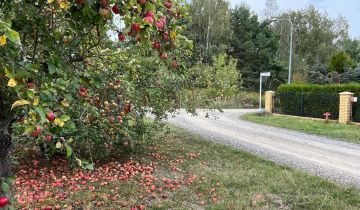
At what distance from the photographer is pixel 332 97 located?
1836 centimetres

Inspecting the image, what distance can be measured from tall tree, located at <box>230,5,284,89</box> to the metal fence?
22.5 metres

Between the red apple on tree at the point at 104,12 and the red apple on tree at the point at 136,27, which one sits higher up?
the red apple on tree at the point at 104,12

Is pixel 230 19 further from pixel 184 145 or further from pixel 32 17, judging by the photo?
pixel 32 17

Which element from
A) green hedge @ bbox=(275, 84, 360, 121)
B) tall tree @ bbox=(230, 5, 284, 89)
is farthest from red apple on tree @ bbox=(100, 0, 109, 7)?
tall tree @ bbox=(230, 5, 284, 89)

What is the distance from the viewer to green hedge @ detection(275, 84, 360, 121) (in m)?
18.1

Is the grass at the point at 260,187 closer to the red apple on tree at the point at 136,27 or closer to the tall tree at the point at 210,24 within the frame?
the red apple on tree at the point at 136,27

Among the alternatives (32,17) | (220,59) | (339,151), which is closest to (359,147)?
(339,151)

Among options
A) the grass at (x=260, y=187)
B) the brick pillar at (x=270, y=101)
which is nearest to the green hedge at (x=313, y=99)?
the brick pillar at (x=270, y=101)

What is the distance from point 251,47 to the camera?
147ft

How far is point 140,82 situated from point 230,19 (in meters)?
42.9

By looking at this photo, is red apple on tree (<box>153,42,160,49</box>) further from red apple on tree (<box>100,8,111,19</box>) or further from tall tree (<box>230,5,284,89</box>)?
tall tree (<box>230,5,284,89</box>)

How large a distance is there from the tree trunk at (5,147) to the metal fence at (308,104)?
1673cm

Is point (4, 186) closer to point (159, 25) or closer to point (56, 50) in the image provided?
point (56, 50)

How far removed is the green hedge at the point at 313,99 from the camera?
1808 centimetres
